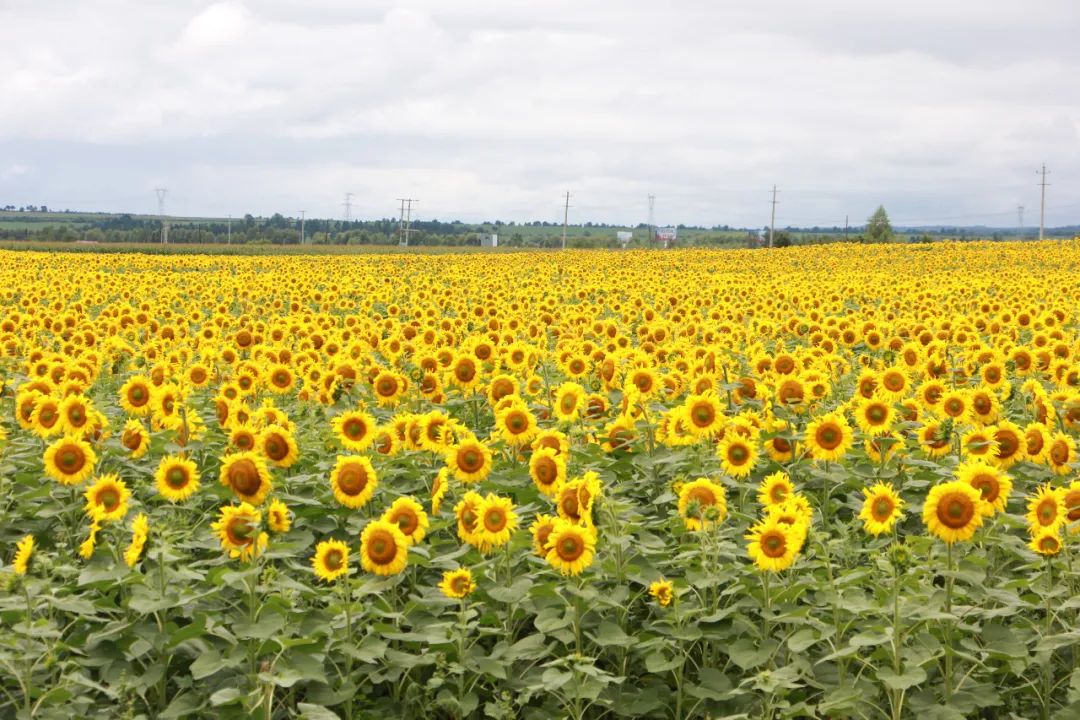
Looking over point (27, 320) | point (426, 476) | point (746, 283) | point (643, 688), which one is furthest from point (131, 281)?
point (643, 688)

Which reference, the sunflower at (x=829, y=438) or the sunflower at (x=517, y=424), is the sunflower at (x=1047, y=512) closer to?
the sunflower at (x=829, y=438)

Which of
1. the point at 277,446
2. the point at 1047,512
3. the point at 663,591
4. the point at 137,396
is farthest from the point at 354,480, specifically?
the point at 1047,512

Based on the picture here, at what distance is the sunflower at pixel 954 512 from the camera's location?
4824 millimetres

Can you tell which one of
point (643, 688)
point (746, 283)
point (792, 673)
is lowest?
point (643, 688)

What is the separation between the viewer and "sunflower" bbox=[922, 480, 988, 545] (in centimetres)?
482

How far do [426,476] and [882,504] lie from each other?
2842 mm

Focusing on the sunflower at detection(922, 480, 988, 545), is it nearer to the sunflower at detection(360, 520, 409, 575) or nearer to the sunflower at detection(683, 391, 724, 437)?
the sunflower at detection(683, 391, 724, 437)

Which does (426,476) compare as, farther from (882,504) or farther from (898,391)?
(898,391)

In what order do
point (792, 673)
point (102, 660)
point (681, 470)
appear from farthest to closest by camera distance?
point (681, 470) < point (102, 660) < point (792, 673)

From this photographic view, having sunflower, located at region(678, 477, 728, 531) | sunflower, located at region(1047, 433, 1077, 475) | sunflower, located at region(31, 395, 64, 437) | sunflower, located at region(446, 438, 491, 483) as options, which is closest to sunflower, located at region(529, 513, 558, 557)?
sunflower, located at region(678, 477, 728, 531)

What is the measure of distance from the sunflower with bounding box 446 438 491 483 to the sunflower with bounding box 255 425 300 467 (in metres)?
0.89

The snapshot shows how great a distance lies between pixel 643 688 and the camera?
5.37m

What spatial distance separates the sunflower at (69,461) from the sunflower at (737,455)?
347 cm

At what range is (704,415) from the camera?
6.62 metres
